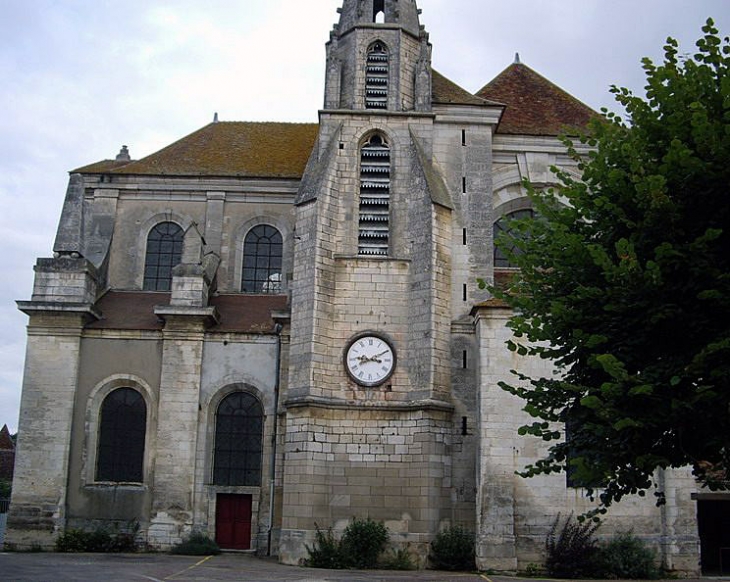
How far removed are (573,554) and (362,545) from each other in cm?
415

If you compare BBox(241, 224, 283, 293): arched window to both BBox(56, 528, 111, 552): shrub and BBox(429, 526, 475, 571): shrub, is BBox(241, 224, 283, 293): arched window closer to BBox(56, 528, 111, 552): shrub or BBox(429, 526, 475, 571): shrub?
BBox(56, 528, 111, 552): shrub

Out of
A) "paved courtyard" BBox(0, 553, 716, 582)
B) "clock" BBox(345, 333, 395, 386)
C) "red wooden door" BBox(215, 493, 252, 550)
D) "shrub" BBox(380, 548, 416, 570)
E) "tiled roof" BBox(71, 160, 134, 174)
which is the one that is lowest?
"paved courtyard" BBox(0, 553, 716, 582)

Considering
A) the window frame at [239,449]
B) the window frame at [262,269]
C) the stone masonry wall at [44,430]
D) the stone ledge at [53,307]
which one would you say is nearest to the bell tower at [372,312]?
the window frame at [239,449]

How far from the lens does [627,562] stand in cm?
1769

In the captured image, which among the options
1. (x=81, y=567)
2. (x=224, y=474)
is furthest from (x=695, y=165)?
(x=224, y=474)

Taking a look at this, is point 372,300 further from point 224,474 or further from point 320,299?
A: point 224,474

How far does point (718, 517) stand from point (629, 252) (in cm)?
1296

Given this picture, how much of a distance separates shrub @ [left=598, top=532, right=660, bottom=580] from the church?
2.20 ft

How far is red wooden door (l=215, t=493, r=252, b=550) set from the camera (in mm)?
21297

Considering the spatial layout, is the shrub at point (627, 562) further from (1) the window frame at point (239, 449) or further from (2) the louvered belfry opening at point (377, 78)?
(2) the louvered belfry opening at point (377, 78)

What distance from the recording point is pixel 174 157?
26.2 meters

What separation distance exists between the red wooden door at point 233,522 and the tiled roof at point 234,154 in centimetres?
881

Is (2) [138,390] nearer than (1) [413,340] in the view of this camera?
No

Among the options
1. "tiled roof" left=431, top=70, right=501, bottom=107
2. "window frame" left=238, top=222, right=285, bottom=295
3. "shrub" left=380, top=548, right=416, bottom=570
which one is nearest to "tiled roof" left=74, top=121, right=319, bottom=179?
"window frame" left=238, top=222, right=285, bottom=295
